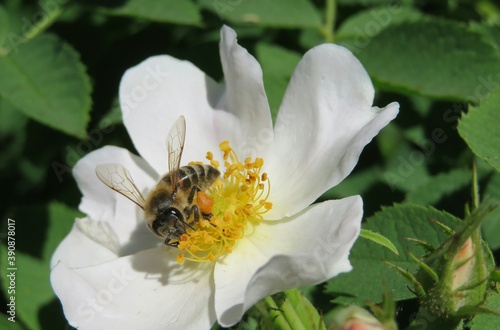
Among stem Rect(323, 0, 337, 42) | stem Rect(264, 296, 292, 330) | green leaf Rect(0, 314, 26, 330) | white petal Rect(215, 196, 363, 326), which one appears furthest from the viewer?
stem Rect(323, 0, 337, 42)

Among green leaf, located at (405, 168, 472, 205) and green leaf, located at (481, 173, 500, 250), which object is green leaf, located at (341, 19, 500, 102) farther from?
green leaf, located at (481, 173, 500, 250)

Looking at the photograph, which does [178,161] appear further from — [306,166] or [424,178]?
[424,178]

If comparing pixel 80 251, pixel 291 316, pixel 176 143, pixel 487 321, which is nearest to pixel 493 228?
pixel 487 321

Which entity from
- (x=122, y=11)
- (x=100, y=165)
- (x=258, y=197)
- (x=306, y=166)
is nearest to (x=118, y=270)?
(x=100, y=165)

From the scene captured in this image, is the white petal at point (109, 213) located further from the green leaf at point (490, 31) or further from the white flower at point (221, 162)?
the green leaf at point (490, 31)

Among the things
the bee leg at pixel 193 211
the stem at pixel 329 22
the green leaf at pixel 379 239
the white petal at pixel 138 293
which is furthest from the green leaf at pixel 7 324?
the stem at pixel 329 22

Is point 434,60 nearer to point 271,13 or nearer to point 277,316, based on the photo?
point 271,13

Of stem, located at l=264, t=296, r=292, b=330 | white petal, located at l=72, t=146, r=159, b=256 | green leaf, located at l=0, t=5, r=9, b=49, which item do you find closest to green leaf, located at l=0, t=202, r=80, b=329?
white petal, located at l=72, t=146, r=159, b=256
